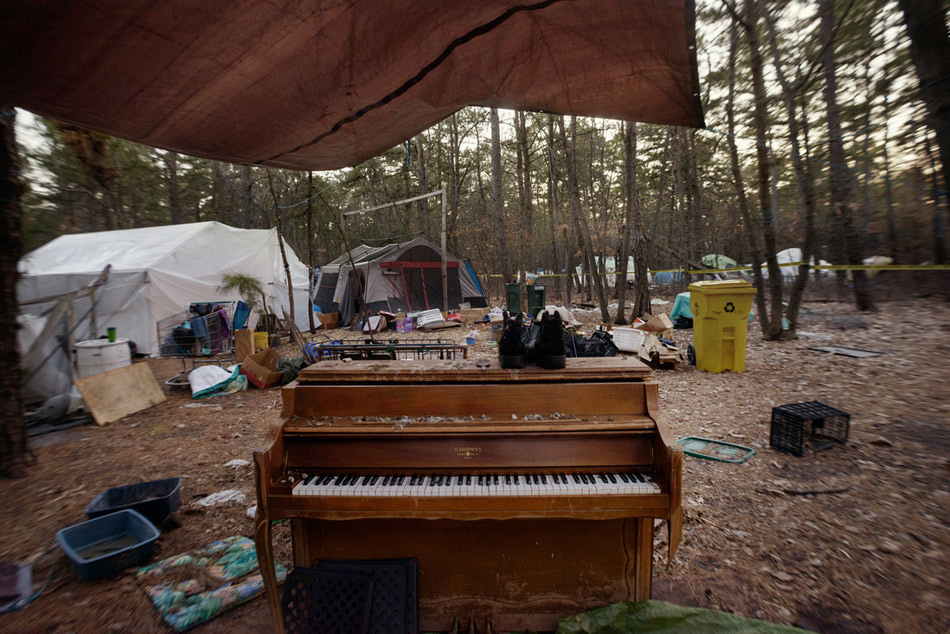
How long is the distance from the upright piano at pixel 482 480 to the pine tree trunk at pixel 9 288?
373cm

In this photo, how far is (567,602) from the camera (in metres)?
2.14

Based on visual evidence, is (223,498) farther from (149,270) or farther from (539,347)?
(149,270)

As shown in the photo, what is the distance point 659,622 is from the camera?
1.94m

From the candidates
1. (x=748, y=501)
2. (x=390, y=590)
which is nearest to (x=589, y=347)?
(x=748, y=501)

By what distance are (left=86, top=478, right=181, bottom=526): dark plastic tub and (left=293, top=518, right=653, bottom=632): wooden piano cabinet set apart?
5.60 feet

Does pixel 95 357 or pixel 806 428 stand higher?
pixel 95 357

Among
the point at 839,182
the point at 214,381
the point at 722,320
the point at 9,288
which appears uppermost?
the point at 839,182

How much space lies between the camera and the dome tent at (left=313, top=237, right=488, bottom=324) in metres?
13.5

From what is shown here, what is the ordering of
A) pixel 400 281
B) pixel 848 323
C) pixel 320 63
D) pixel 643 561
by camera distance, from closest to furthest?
pixel 643 561 < pixel 320 63 < pixel 848 323 < pixel 400 281

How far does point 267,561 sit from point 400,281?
484 inches

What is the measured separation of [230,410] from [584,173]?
74.2ft

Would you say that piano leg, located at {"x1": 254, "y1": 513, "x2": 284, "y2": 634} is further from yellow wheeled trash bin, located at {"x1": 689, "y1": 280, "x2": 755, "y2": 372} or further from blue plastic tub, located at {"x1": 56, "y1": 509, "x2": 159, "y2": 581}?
yellow wheeled trash bin, located at {"x1": 689, "y1": 280, "x2": 755, "y2": 372}

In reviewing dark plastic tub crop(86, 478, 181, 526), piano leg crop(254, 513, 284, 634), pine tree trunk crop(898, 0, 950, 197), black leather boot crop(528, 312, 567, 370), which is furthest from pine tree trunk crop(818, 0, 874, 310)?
dark plastic tub crop(86, 478, 181, 526)

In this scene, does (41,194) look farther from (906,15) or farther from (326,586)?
(906,15)
